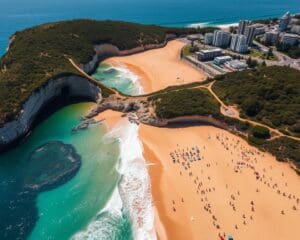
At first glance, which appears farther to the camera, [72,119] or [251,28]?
[251,28]

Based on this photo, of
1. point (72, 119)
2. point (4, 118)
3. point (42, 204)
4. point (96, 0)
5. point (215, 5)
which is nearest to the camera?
point (42, 204)

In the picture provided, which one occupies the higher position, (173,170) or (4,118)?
(4,118)

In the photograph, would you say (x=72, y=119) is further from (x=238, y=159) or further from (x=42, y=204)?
(x=238, y=159)

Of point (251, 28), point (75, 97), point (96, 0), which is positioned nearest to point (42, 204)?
point (75, 97)

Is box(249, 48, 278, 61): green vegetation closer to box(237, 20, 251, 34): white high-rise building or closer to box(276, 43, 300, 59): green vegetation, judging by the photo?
box(276, 43, 300, 59): green vegetation

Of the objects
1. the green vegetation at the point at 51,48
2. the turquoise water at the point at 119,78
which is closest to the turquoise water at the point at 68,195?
the green vegetation at the point at 51,48
